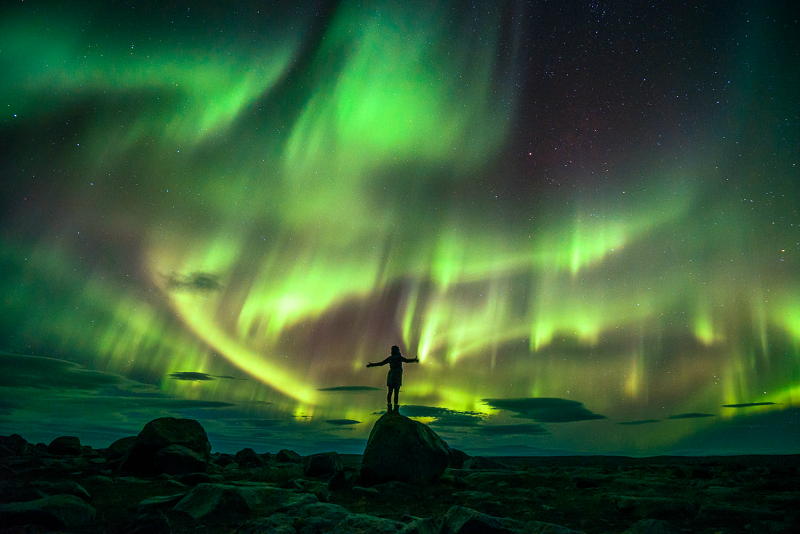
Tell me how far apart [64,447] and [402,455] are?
17715 mm

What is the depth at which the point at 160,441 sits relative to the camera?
15547 millimetres

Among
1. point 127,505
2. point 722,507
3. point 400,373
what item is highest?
point 400,373

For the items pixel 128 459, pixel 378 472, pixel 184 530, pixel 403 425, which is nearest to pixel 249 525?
pixel 184 530

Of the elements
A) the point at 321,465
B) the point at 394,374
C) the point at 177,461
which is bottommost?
the point at 177,461

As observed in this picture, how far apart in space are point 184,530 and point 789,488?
18078mm

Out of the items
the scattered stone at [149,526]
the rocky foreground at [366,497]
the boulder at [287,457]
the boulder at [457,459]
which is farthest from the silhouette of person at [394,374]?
the scattered stone at [149,526]

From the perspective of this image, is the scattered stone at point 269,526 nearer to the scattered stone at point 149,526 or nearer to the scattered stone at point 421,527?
the scattered stone at point 149,526

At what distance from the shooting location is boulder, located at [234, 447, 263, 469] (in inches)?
811

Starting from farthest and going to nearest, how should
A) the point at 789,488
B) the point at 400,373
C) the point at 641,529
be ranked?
the point at 400,373 < the point at 789,488 < the point at 641,529

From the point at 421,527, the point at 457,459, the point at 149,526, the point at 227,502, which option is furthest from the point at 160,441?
the point at 457,459

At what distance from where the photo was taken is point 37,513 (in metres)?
8.30

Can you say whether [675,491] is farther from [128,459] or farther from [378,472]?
[128,459]

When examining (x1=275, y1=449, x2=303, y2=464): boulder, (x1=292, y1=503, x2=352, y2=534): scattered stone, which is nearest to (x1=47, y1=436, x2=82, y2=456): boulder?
(x1=275, y1=449, x2=303, y2=464): boulder

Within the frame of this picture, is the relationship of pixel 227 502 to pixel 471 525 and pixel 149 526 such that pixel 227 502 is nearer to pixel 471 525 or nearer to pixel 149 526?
pixel 149 526
